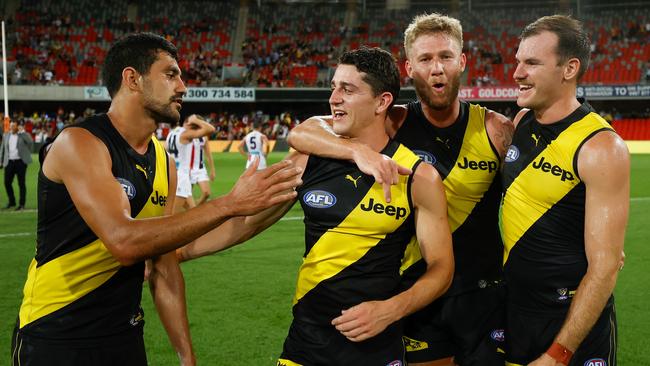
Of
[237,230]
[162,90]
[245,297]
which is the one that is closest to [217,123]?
[245,297]

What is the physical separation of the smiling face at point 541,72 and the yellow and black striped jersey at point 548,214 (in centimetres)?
13

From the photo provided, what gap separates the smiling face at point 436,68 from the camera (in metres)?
3.80

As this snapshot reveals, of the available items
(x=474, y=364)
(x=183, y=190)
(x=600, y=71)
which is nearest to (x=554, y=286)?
(x=474, y=364)

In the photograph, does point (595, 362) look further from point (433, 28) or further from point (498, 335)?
point (433, 28)

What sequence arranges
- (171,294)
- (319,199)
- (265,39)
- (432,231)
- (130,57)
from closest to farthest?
(432,231) < (319,199) < (130,57) < (171,294) < (265,39)

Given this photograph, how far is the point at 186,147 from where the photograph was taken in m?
14.3

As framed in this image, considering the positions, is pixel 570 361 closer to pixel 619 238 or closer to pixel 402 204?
pixel 619 238

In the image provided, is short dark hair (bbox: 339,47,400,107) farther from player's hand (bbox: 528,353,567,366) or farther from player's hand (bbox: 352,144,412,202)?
player's hand (bbox: 528,353,567,366)

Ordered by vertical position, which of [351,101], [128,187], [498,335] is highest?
[351,101]

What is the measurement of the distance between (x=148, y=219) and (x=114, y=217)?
14cm

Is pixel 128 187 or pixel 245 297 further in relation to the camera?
pixel 245 297

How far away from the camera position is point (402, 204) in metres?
3.25

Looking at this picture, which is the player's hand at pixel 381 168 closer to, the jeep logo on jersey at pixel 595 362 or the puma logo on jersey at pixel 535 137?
the puma logo on jersey at pixel 535 137

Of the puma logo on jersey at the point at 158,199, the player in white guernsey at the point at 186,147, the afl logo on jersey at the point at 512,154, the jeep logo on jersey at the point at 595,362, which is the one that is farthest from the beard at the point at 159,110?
the player in white guernsey at the point at 186,147
